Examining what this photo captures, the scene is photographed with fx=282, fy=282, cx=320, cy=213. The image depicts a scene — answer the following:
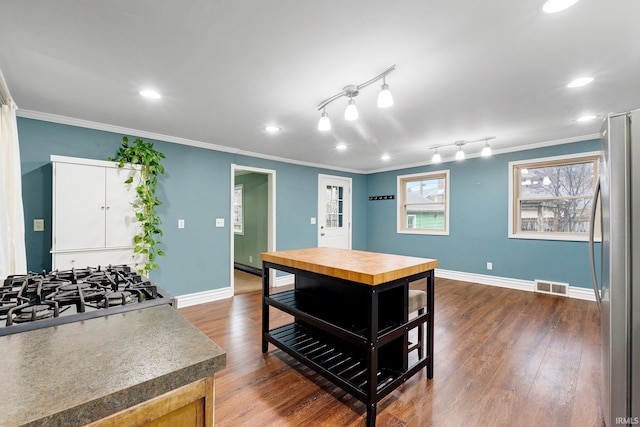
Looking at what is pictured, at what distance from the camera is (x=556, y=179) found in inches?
167

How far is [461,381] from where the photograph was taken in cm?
211

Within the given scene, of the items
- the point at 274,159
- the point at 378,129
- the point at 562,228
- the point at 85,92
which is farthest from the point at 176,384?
the point at 562,228

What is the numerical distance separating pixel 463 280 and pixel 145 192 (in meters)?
5.15

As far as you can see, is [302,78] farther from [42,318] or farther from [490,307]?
[490,307]

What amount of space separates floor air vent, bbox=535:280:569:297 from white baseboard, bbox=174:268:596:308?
0.17 ft

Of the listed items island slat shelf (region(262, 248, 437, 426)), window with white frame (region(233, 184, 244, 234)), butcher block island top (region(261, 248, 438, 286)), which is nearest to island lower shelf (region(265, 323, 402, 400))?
island slat shelf (region(262, 248, 437, 426))

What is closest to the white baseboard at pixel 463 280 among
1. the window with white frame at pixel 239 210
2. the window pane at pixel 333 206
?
the window pane at pixel 333 206

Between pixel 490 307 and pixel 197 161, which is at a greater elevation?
pixel 197 161

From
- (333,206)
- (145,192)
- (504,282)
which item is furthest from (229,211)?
(504,282)

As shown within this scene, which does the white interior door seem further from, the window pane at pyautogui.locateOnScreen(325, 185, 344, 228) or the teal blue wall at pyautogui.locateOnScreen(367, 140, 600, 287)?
the teal blue wall at pyautogui.locateOnScreen(367, 140, 600, 287)

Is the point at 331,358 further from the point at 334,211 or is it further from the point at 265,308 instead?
the point at 334,211

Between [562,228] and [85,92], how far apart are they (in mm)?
6028

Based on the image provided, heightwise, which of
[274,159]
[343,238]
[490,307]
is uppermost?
[274,159]

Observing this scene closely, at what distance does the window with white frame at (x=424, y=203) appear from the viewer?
17.8 feet
